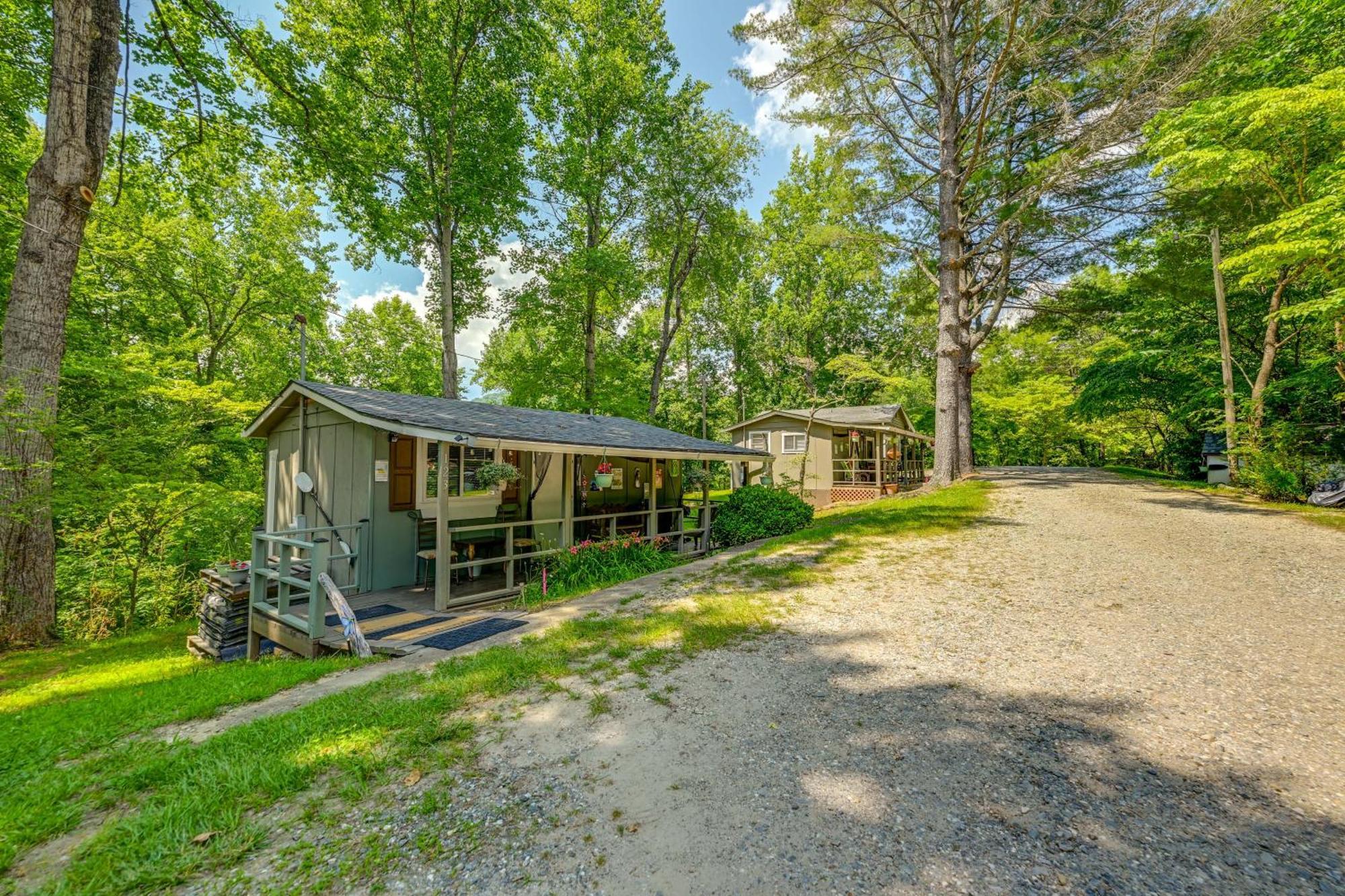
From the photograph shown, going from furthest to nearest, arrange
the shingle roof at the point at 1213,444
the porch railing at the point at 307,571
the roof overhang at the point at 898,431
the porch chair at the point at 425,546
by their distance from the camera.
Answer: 1. the roof overhang at the point at 898,431
2. the shingle roof at the point at 1213,444
3. the porch chair at the point at 425,546
4. the porch railing at the point at 307,571

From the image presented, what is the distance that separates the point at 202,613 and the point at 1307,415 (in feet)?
Answer: 80.2

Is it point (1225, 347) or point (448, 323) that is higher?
point (448, 323)

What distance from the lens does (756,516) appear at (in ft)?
40.0

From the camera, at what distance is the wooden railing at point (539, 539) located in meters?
7.02

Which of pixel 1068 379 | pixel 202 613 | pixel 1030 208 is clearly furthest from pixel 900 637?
pixel 1068 379

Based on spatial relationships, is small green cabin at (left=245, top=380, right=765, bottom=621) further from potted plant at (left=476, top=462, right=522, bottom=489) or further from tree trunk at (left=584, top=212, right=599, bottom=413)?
tree trunk at (left=584, top=212, right=599, bottom=413)

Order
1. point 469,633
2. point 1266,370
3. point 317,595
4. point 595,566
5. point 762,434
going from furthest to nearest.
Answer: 1. point 762,434
2. point 1266,370
3. point 595,566
4. point 469,633
5. point 317,595

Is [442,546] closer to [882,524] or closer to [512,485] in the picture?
[512,485]

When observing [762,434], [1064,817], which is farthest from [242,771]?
[762,434]

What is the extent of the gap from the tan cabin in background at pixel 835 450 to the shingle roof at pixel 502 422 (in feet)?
26.3

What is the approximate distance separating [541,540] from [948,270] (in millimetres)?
13974

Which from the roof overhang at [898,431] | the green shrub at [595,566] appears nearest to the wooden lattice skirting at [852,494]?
the roof overhang at [898,431]

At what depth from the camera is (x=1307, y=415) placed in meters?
12.8

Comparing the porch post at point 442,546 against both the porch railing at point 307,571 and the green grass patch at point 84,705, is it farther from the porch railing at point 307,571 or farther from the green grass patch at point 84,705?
the green grass patch at point 84,705
